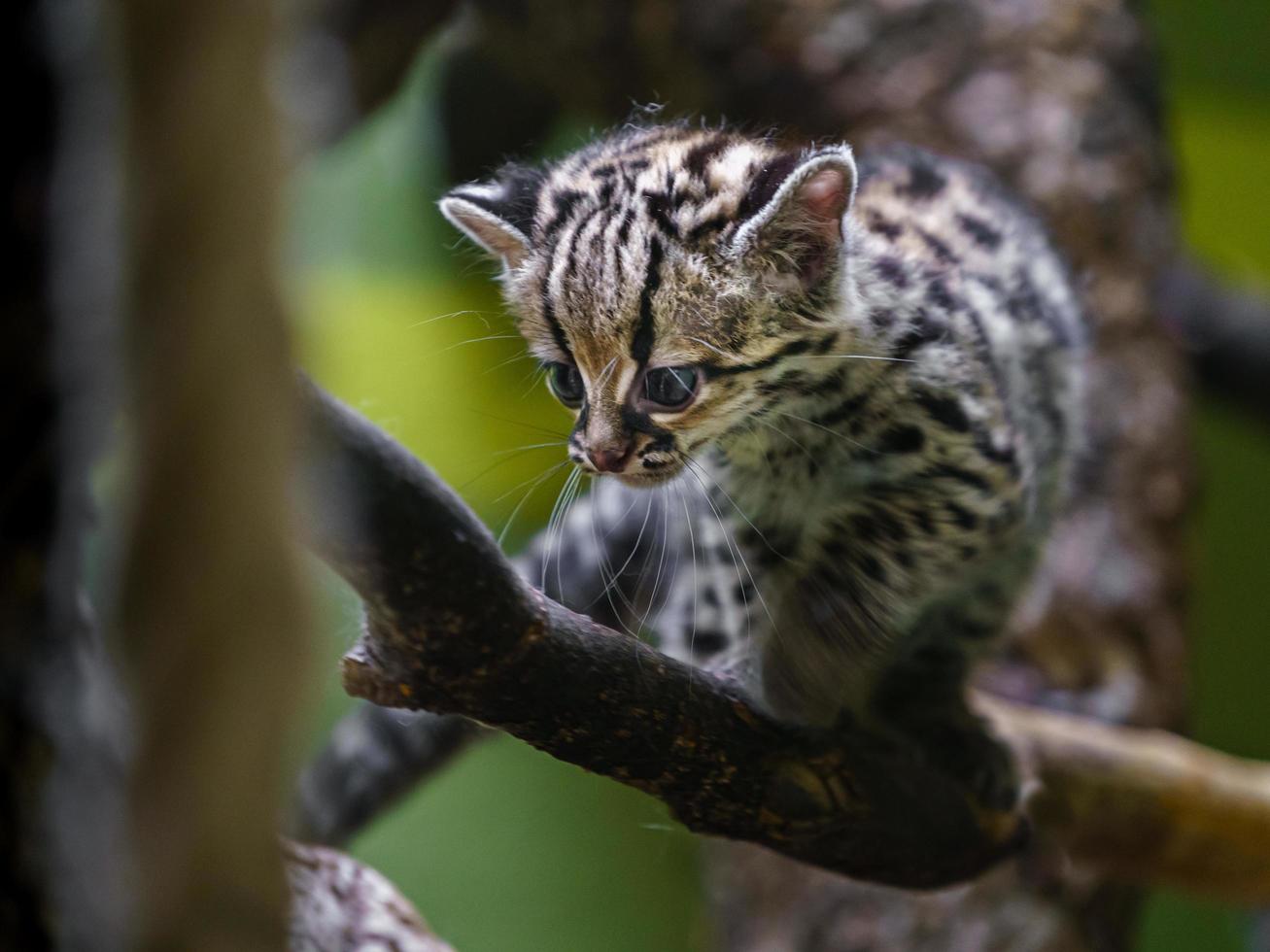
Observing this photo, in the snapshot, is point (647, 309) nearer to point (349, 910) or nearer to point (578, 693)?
point (578, 693)

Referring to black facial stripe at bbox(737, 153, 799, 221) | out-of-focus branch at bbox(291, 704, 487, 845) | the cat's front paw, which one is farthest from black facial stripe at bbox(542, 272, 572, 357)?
the cat's front paw

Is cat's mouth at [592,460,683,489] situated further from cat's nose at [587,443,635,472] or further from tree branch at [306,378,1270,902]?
tree branch at [306,378,1270,902]

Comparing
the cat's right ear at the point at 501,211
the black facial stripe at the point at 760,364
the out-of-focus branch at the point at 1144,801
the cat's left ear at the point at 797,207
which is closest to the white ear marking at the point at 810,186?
the cat's left ear at the point at 797,207

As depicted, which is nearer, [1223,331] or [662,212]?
[662,212]

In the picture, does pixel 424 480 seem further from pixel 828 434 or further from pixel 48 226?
pixel 828 434

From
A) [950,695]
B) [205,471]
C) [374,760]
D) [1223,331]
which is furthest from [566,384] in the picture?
[1223,331]

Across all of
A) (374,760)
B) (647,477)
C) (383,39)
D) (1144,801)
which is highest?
(383,39)

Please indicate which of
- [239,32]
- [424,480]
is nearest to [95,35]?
[239,32]
